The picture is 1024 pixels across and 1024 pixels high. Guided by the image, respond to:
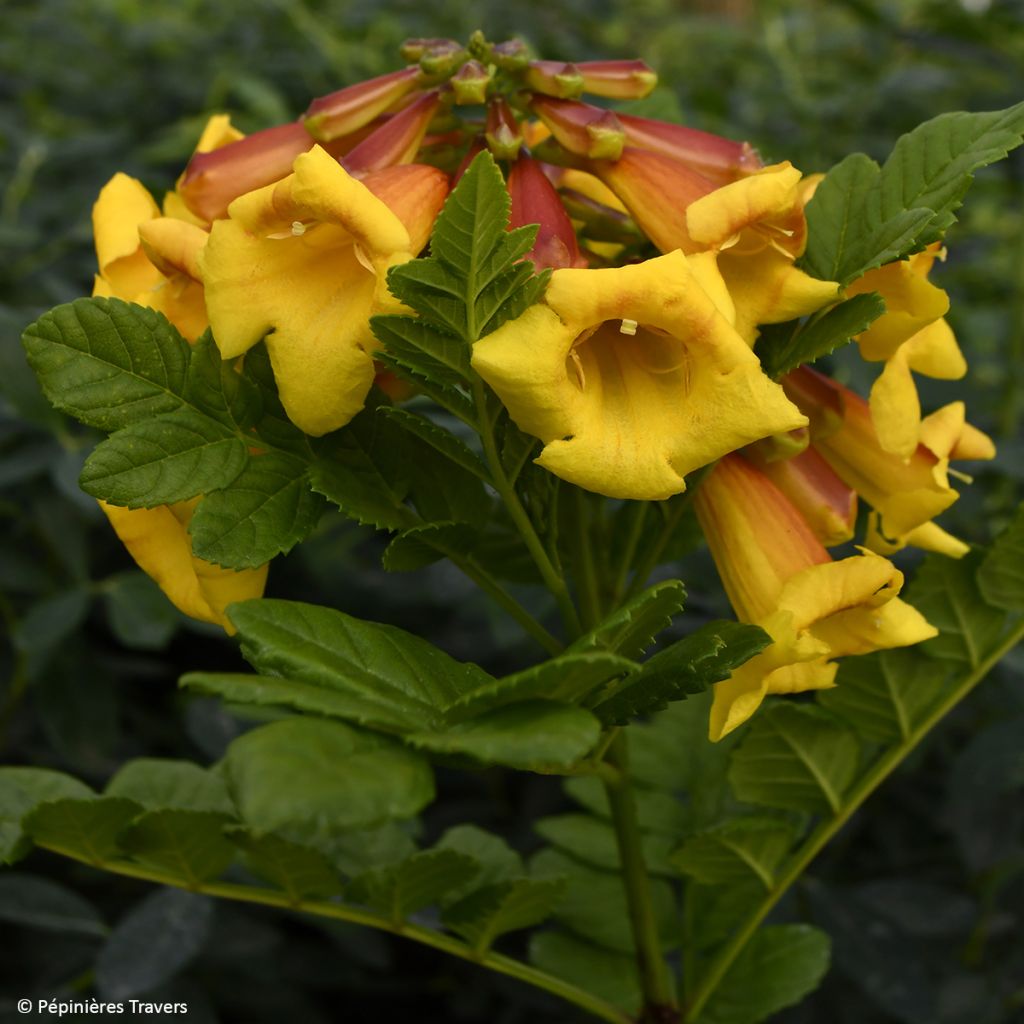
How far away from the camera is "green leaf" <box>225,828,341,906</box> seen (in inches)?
44.1

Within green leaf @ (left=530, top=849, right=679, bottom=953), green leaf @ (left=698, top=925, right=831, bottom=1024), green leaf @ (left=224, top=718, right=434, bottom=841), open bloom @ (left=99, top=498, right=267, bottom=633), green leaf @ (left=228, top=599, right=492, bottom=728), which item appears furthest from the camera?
green leaf @ (left=530, top=849, right=679, bottom=953)

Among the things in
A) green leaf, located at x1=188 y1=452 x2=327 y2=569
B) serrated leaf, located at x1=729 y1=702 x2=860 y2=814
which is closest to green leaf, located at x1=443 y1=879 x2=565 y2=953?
serrated leaf, located at x1=729 y1=702 x2=860 y2=814

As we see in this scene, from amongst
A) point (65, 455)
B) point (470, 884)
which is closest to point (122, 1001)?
point (470, 884)

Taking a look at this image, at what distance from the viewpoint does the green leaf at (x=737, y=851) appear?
1255 mm

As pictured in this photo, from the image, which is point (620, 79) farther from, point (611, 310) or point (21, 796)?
point (21, 796)

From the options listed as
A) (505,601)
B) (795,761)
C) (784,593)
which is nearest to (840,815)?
(795,761)

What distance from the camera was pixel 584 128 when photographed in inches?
44.4

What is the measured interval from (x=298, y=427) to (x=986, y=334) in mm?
2121

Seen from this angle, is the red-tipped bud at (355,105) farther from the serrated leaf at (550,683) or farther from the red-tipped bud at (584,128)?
the serrated leaf at (550,683)

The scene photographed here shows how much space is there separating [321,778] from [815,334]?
604mm

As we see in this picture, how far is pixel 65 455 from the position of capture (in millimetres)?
1915

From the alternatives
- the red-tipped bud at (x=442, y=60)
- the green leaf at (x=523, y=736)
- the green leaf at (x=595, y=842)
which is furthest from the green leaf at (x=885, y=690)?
the red-tipped bud at (x=442, y=60)

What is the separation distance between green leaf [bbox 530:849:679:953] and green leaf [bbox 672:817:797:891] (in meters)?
0.22

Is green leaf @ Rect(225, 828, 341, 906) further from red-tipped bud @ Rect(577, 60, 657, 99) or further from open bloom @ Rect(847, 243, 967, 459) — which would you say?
red-tipped bud @ Rect(577, 60, 657, 99)
